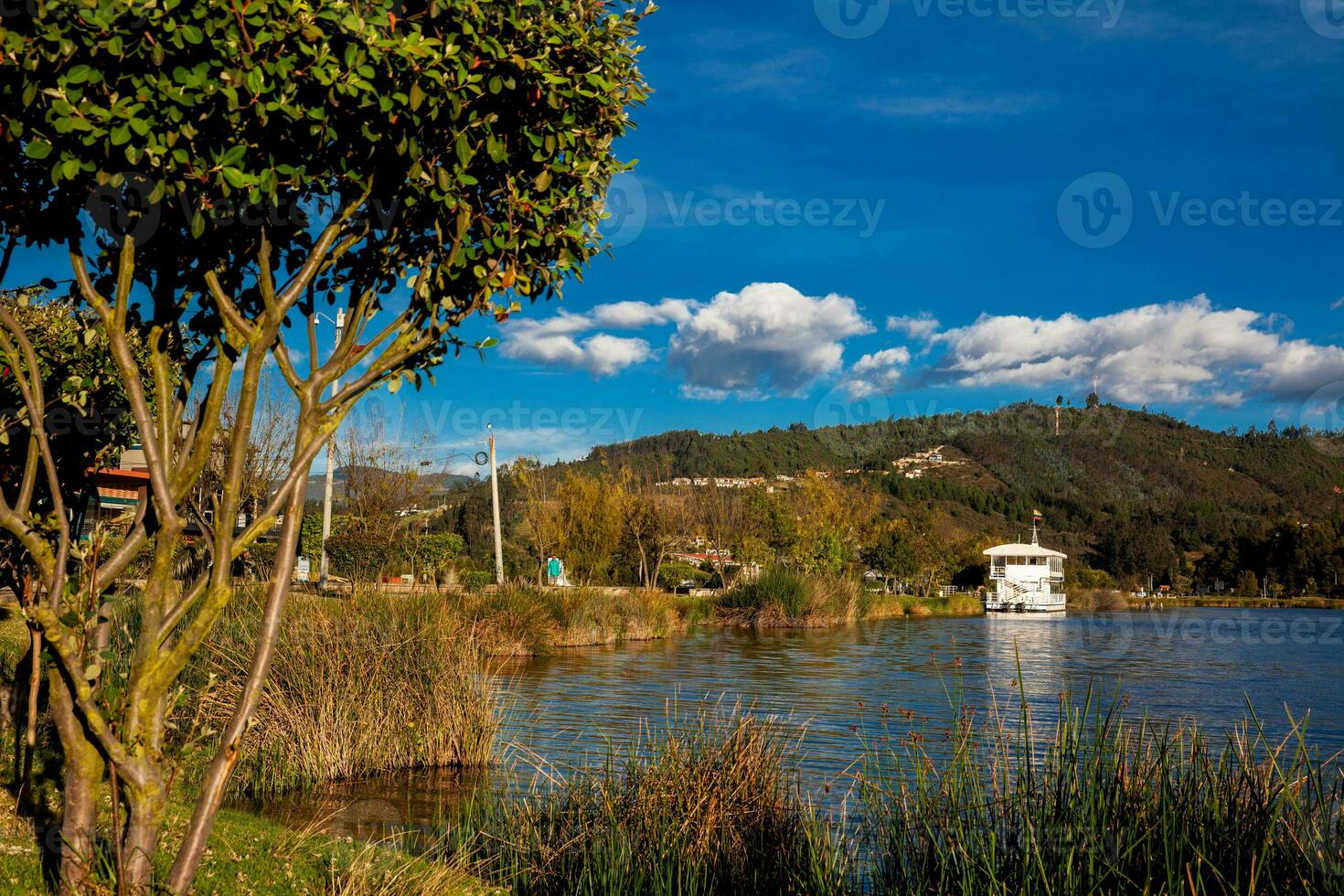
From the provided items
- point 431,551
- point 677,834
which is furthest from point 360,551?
point 677,834

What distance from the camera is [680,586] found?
51.9 m

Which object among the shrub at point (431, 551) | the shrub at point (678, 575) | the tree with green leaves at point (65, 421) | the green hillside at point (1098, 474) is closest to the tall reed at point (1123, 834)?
the tree with green leaves at point (65, 421)

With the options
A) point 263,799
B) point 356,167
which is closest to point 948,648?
point 263,799

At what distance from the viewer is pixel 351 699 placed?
9984mm

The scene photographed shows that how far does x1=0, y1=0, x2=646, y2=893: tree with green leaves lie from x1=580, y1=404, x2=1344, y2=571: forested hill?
4045 inches

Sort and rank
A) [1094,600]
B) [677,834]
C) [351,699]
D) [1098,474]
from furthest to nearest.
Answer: [1098,474] → [1094,600] → [351,699] → [677,834]

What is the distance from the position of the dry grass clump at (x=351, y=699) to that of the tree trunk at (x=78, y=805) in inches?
216

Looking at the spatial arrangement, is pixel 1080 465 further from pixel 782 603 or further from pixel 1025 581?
pixel 782 603

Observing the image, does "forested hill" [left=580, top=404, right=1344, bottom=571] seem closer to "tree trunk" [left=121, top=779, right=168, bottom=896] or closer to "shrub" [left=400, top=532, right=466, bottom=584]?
"shrub" [left=400, top=532, right=466, bottom=584]

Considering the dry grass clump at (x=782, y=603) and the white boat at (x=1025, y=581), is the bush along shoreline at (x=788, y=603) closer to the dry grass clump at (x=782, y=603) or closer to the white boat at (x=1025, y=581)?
the dry grass clump at (x=782, y=603)

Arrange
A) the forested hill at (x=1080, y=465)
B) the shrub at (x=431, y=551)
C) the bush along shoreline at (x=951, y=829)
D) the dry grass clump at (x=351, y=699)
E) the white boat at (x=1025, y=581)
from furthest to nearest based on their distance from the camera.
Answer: the forested hill at (x=1080, y=465) < the white boat at (x=1025, y=581) < the shrub at (x=431, y=551) < the dry grass clump at (x=351, y=699) < the bush along shoreline at (x=951, y=829)

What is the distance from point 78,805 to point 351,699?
6.07m

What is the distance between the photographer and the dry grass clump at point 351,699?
959cm

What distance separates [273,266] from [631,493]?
43.7 m
